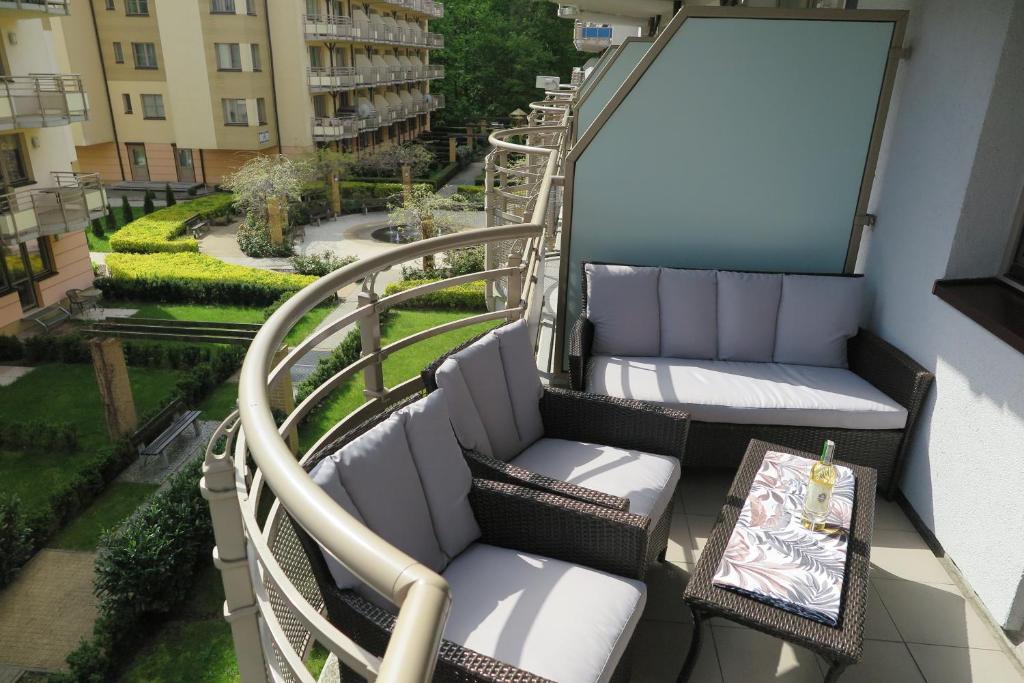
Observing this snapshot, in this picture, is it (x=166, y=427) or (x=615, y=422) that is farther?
(x=166, y=427)

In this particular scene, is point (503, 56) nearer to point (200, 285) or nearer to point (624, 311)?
point (200, 285)

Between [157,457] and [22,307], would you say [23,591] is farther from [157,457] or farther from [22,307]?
[22,307]

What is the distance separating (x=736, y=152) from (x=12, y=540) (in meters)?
8.06

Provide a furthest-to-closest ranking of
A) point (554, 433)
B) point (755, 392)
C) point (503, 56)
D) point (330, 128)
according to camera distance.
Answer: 1. point (503, 56)
2. point (330, 128)
3. point (755, 392)
4. point (554, 433)

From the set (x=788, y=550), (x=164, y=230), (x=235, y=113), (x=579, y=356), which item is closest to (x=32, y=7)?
(x=164, y=230)

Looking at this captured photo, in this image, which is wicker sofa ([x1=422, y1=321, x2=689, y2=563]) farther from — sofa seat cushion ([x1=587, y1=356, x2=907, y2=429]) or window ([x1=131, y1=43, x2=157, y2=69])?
window ([x1=131, y1=43, x2=157, y2=69])

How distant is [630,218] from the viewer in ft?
17.3

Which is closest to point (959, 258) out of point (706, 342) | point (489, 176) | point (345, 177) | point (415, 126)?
point (706, 342)

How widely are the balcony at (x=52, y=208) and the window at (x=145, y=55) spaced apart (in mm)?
13073

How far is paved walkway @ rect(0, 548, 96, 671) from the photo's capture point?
21.0ft

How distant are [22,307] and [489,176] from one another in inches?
541

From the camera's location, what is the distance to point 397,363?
12.9 metres

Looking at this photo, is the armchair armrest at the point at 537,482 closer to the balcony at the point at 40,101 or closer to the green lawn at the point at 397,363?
the green lawn at the point at 397,363

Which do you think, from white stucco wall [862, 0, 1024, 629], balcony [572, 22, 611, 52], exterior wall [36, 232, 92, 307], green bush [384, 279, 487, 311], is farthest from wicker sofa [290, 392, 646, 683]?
balcony [572, 22, 611, 52]
